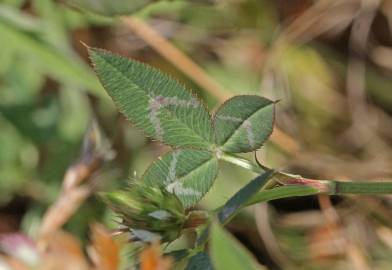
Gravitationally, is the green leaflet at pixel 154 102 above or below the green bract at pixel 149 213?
above

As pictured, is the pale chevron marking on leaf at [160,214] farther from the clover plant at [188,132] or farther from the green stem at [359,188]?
the green stem at [359,188]

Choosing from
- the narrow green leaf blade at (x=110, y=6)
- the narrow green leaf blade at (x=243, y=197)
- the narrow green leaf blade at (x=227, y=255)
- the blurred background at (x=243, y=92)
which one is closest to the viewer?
the narrow green leaf blade at (x=227, y=255)

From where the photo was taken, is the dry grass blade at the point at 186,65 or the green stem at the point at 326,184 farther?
the dry grass blade at the point at 186,65

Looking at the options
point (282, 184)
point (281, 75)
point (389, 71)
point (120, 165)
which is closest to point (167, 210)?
point (282, 184)

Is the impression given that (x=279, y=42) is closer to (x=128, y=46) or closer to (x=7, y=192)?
(x=128, y=46)

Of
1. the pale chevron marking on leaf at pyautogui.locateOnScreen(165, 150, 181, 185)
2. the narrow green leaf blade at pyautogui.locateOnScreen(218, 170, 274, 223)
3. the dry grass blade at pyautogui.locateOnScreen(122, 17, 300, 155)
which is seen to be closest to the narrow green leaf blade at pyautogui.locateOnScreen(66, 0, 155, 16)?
the dry grass blade at pyautogui.locateOnScreen(122, 17, 300, 155)

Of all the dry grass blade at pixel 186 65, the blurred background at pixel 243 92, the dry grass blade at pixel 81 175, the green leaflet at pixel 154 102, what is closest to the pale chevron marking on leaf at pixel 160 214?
the green leaflet at pixel 154 102
